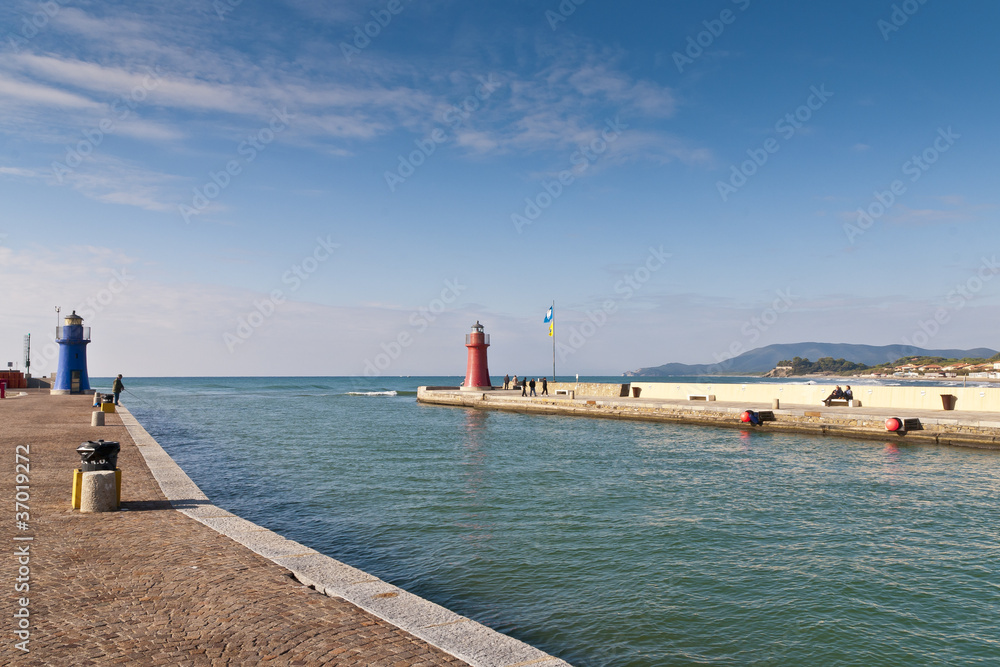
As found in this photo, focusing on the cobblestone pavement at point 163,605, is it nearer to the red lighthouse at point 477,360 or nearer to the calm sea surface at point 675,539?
the calm sea surface at point 675,539

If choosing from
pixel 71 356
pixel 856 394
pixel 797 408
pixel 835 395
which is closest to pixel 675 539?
pixel 797 408

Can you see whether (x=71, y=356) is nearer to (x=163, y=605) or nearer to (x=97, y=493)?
(x=97, y=493)

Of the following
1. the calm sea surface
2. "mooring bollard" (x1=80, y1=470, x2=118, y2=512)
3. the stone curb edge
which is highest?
"mooring bollard" (x1=80, y1=470, x2=118, y2=512)

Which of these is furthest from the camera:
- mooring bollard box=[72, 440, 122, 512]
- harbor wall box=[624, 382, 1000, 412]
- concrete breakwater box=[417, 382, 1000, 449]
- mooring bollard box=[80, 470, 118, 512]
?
harbor wall box=[624, 382, 1000, 412]

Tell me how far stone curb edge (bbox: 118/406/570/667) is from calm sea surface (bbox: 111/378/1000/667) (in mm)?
1552

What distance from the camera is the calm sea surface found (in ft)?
23.8

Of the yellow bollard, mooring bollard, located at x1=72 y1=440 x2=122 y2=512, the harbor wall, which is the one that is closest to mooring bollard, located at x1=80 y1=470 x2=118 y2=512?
mooring bollard, located at x1=72 y1=440 x2=122 y2=512

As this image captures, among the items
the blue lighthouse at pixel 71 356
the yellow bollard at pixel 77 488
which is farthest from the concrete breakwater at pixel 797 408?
the blue lighthouse at pixel 71 356

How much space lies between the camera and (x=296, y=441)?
27453 millimetres

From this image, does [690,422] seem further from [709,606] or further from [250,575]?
[250,575]

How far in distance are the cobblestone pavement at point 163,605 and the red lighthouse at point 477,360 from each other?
43.2m

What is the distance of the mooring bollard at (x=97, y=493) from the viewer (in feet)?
31.5

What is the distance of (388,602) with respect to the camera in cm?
611

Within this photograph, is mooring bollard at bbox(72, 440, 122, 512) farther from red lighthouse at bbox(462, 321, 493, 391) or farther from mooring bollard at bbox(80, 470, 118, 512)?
red lighthouse at bbox(462, 321, 493, 391)
